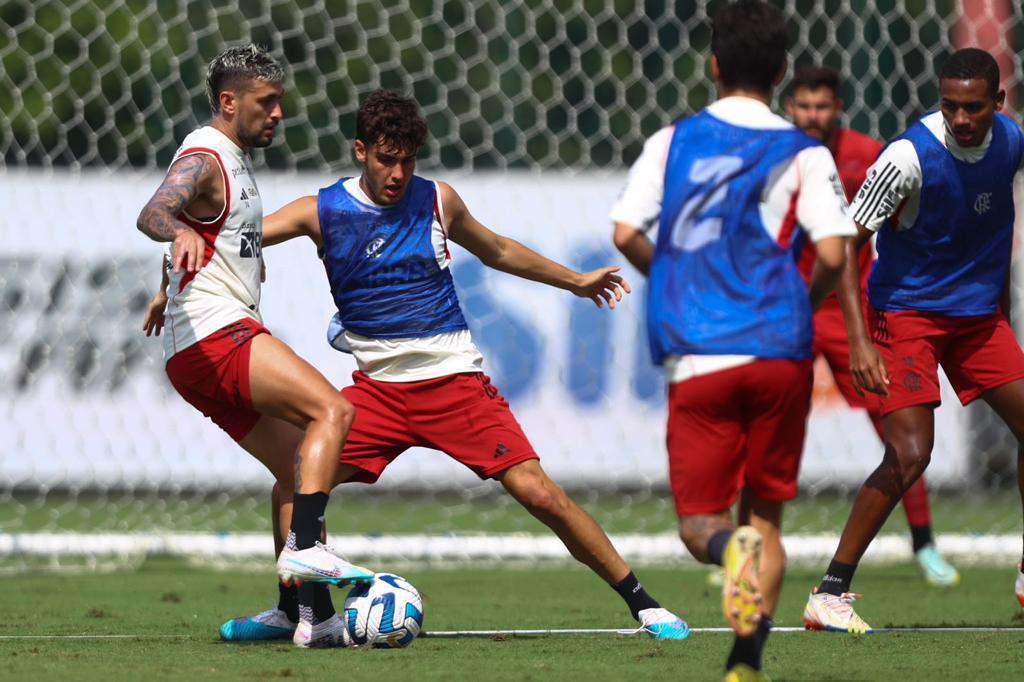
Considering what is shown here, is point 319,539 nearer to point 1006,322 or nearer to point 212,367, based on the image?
point 212,367

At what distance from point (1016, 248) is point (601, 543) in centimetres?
616

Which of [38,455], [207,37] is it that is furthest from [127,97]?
[38,455]

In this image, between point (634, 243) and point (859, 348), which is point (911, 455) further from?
point (634, 243)

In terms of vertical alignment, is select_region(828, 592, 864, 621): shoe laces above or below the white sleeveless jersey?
below

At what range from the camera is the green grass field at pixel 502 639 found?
4898 mm

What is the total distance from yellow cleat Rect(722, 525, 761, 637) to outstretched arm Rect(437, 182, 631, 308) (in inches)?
80.1

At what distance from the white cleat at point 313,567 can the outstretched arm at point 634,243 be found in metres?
1.58

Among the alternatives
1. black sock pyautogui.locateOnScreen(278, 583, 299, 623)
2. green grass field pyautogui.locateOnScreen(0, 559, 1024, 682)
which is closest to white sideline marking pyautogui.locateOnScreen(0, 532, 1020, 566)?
green grass field pyautogui.locateOnScreen(0, 559, 1024, 682)

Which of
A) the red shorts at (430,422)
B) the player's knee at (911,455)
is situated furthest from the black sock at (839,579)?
the red shorts at (430,422)

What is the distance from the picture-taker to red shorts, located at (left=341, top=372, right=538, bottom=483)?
590 cm

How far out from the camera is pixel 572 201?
36.0 feet

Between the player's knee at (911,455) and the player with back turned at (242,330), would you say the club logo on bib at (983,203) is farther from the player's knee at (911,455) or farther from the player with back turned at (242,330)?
the player with back turned at (242,330)

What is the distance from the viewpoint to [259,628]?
5871mm

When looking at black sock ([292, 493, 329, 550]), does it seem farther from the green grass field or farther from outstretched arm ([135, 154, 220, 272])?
outstretched arm ([135, 154, 220, 272])
